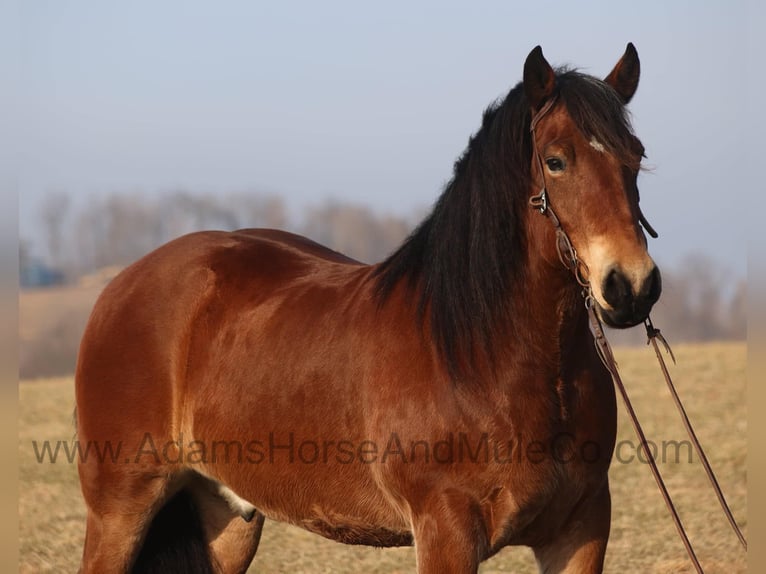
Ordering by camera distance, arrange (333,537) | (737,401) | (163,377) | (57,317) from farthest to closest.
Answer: (57,317), (737,401), (163,377), (333,537)

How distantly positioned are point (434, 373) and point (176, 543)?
2064mm

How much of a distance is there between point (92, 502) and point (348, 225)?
3884 centimetres

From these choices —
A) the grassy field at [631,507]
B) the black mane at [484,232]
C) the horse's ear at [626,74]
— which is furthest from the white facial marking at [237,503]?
the horse's ear at [626,74]

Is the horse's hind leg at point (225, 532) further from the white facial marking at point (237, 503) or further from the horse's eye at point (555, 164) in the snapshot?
the horse's eye at point (555, 164)

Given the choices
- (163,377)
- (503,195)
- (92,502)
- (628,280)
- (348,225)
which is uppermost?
(503,195)

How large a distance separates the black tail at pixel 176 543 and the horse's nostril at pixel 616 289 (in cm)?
280

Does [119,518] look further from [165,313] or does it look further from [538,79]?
[538,79]

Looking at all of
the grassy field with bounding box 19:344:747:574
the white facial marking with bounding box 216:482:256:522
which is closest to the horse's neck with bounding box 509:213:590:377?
the white facial marking with bounding box 216:482:256:522

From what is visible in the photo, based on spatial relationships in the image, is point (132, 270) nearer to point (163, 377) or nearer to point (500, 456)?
point (163, 377)

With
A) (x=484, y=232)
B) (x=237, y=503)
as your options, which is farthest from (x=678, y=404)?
(x=237, y=503)

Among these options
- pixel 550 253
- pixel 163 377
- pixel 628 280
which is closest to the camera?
pixel 628 280

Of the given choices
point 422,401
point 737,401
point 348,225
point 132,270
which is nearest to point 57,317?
point 737,401

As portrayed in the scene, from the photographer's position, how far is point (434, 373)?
3.59 m

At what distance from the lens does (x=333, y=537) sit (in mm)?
4219
